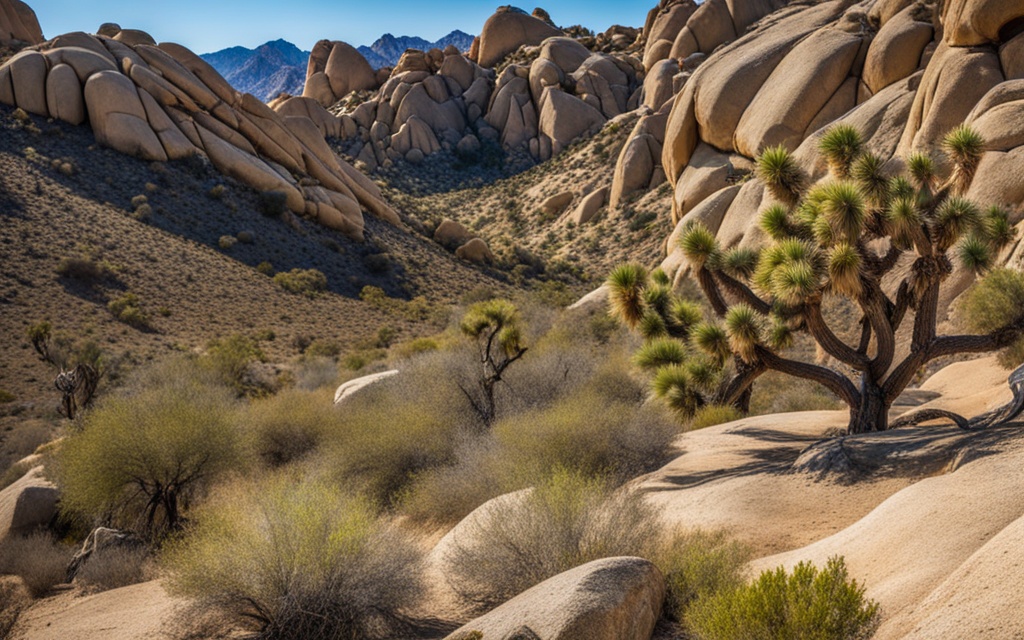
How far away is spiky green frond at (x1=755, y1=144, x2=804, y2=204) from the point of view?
12.2m

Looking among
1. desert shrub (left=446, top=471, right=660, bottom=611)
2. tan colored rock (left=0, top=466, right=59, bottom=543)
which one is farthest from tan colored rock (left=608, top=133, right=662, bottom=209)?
desert shrub (left=446, top=471, right=660, bottom=611)

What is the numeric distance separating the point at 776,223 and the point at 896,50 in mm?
15651

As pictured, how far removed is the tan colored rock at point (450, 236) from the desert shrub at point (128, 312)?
21350mm

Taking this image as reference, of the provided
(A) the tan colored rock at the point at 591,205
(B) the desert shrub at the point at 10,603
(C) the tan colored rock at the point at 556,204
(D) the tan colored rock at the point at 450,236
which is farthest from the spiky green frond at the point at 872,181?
(C) the tan colored rock at the point at 556,204

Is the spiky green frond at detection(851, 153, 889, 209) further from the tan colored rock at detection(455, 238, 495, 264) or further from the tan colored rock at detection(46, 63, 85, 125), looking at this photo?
the tan colored rock at detection(46, 63, 85, 125)

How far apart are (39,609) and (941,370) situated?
18211mm

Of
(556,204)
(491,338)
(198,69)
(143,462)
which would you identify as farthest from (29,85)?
(491,338)

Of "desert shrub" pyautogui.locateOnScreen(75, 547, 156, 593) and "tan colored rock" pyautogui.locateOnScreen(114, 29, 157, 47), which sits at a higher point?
"tan colored rock" pyautogui.locateOnScreen(114, 29, 157, 47)

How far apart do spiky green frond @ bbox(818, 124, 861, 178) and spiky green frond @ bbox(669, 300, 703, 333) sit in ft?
11.1

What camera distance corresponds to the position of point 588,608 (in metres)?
5.18

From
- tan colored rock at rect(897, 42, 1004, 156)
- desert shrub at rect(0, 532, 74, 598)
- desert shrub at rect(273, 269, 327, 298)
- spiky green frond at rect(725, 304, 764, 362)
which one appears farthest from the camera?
desert shrub at rect(273, 269, 327, 298)

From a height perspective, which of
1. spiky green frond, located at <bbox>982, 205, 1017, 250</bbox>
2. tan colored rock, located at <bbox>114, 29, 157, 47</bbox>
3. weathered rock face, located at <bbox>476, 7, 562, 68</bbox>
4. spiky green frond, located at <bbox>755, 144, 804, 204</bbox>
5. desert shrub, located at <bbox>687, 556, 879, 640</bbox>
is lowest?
desert shrub, located at <bbox>687, 556, 879, 640</bbox>

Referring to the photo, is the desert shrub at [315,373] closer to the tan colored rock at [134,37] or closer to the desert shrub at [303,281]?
the desert shrub at [303,281]

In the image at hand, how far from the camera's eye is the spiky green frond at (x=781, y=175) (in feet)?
40.0
